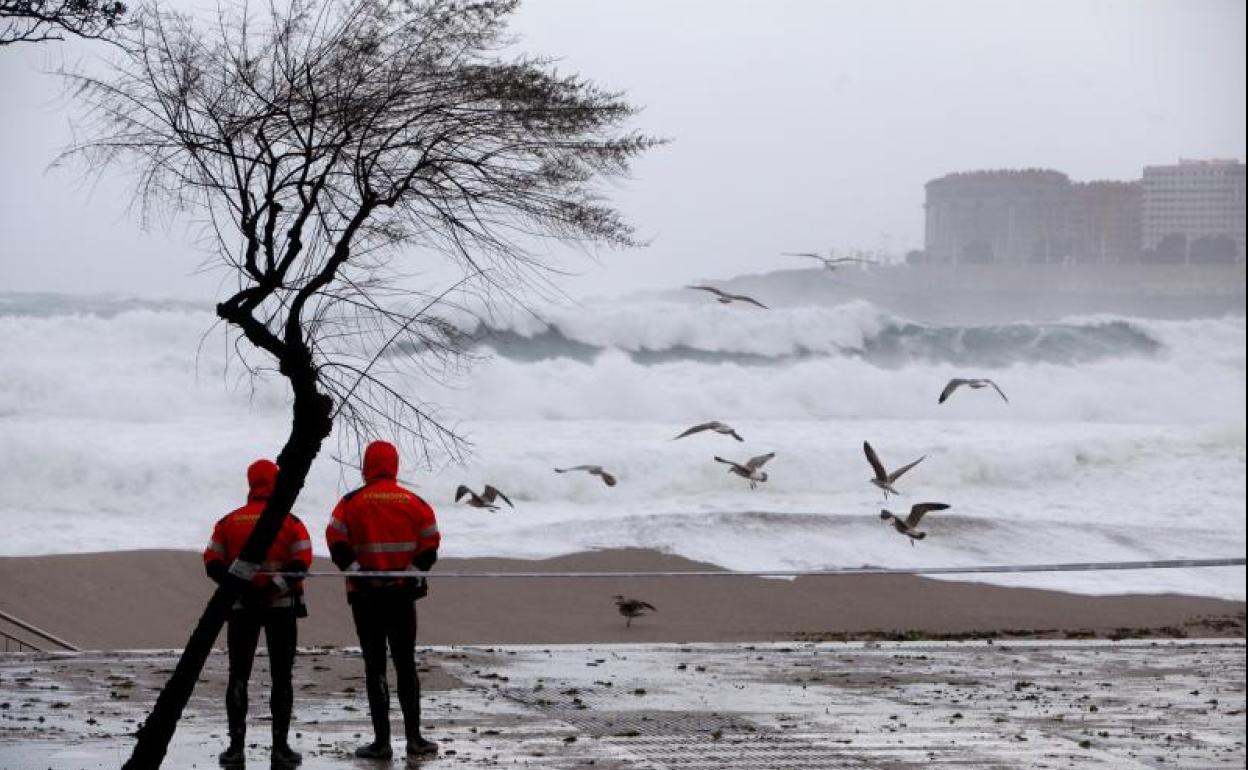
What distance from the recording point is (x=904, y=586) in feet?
68.5

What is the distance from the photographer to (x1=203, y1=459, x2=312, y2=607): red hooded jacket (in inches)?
354

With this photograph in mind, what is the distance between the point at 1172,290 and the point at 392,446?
58.2m

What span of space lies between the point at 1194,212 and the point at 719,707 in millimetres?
60895

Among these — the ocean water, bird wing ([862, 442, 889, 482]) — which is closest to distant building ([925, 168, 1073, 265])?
the ocean water

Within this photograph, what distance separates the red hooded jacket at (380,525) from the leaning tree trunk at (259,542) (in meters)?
0.68

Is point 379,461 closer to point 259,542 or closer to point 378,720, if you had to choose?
point 259,542

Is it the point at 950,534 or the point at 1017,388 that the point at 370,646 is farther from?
the point at 1017,388

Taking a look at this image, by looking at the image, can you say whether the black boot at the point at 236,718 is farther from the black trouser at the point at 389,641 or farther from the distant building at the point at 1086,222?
the distant building at the point at 1086,222

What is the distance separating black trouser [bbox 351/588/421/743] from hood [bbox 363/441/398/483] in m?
0.57

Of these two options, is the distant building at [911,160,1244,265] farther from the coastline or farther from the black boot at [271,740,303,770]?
the black boot at [271,740,303,770]

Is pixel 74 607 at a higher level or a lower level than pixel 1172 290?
lower

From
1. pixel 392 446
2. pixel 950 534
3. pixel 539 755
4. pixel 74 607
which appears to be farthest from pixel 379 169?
pixel 950 534

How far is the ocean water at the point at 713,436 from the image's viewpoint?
24469mm

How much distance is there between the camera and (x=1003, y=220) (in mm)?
67188
